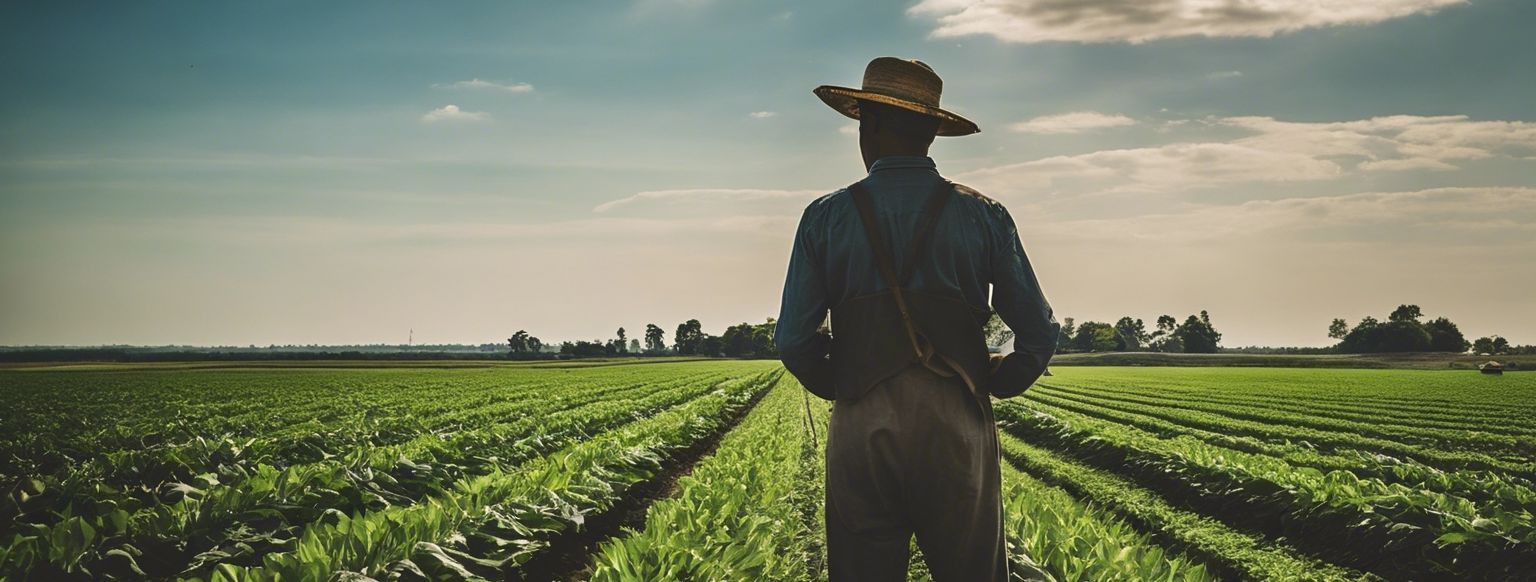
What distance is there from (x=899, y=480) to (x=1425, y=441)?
804 inches

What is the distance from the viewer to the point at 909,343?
240 cm

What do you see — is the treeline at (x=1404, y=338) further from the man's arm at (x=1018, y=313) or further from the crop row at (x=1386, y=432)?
the man's arm at (x=1018, y=313)

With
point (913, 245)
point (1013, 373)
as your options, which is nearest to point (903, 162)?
point (913, 245)

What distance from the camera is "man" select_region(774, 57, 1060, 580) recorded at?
240 centimetres

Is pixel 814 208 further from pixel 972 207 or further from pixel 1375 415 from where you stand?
pixel 1375 415

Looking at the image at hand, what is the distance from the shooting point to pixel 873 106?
2648 millimetres

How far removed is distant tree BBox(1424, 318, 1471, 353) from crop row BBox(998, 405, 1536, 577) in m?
128

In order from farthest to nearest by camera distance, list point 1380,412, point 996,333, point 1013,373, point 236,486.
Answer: point 1380,412 → point 236,486 → point 996,333 → point 1013,373

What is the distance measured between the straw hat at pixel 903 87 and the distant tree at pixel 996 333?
2.14 ft

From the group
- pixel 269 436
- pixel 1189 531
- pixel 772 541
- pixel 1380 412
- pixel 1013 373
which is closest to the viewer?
pixel 1013 373

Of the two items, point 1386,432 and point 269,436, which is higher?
point 269,436

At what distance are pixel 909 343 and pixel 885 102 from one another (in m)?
0.73

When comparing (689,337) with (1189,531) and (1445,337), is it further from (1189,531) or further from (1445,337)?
(1189,531)

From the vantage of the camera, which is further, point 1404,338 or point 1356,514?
point 1404,338
